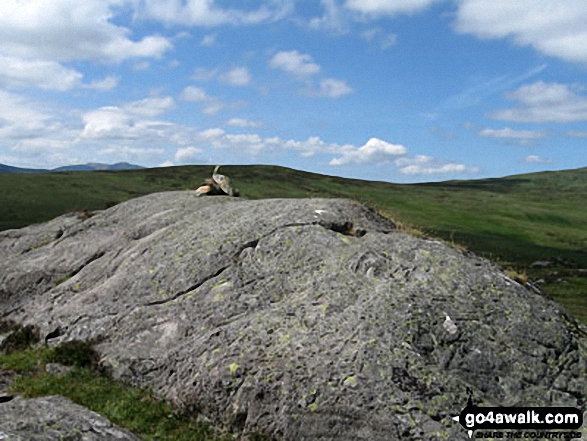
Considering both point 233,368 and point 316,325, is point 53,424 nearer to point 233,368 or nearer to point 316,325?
point 233,368

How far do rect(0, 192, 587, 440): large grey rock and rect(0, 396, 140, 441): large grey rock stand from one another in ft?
7.47

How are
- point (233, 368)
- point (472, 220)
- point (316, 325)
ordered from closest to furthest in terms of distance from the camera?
1. point (233, 368)
2. point (316, 325)
3. point (472, 220)

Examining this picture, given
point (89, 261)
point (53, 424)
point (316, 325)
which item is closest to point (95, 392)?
point (53, 424)

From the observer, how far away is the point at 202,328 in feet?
46.2

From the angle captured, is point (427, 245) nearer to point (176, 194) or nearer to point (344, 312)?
point (344, 312)

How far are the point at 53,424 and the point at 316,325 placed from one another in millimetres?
6133

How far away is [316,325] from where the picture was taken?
12.9 metres

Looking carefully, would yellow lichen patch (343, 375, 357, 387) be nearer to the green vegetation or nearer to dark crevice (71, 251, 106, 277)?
the green vegetation

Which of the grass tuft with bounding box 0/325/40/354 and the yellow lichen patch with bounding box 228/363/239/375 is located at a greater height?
the yellow lichen patch with bounding box 228/363/239/375

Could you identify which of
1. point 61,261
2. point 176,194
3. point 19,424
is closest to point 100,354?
point 19,424

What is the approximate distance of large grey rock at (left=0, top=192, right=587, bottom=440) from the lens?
11039 mm

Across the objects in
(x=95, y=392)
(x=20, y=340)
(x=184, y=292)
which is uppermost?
(x=184, y=292)

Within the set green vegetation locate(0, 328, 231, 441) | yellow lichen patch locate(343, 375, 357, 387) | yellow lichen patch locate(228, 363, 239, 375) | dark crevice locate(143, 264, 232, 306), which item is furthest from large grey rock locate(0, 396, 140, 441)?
dark crevice locate(143, 264, 232, 306)

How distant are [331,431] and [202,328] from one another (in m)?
4.94
